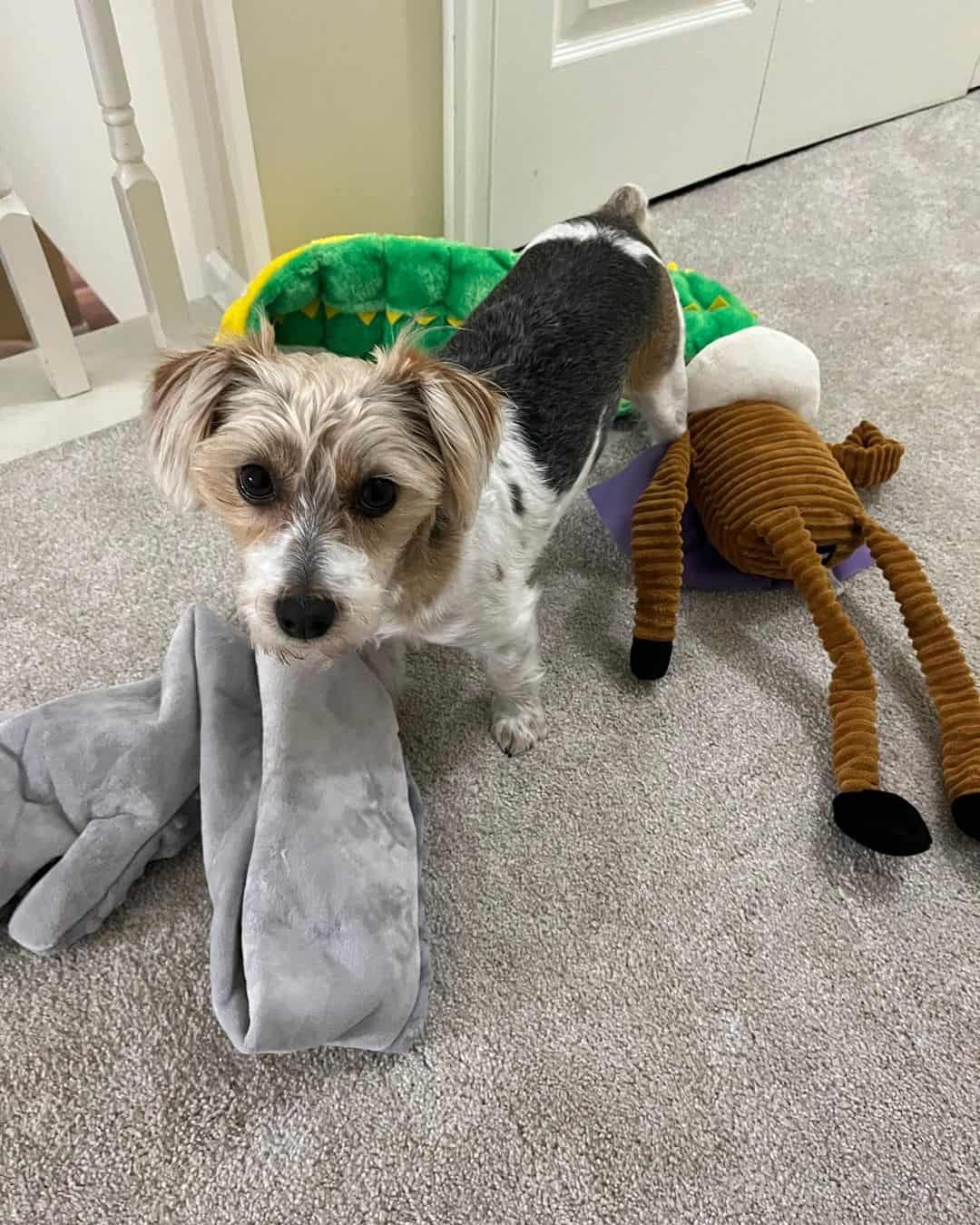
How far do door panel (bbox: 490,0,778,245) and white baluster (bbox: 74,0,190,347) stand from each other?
0.78 m

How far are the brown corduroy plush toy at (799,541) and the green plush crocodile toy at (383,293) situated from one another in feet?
0.87

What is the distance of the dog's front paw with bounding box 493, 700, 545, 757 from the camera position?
4.83 feet

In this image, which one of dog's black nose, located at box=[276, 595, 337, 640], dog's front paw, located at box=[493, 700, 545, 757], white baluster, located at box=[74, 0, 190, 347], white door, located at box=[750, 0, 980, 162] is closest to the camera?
dog's black nose, located at box=[276, 595, 337, 640]

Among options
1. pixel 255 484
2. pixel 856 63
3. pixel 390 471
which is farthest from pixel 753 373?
pixel 856 63

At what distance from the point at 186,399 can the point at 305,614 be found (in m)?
0.31

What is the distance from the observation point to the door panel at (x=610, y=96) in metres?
2.10

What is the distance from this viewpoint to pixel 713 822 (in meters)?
1.41

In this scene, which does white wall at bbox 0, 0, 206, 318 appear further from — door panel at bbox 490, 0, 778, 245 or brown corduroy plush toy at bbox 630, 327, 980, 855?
brown corduroy plush toy at bbox 630, 327, 980, 855

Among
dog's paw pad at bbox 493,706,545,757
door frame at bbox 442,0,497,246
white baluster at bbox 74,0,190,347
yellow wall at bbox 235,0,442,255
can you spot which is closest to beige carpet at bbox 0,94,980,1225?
dog's paw pad at bbox 493,706,545,757

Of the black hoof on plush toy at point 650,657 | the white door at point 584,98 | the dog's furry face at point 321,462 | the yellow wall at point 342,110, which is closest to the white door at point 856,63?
the white door at point 584,98

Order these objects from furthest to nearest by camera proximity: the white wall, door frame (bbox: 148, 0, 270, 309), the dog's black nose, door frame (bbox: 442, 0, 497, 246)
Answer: the white wall < door frame (bbox: 442, 0, 497, 246) < door frame (bbox: 148, 0, 270, 309) < the dog's black nose

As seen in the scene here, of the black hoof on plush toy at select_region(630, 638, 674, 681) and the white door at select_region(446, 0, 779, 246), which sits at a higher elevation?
the white door at select_region(446, 0, 779, 246)

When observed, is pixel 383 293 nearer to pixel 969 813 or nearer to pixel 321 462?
pixel 321 462

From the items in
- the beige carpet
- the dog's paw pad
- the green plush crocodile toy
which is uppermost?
the green plush crocodile toy
